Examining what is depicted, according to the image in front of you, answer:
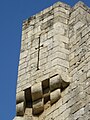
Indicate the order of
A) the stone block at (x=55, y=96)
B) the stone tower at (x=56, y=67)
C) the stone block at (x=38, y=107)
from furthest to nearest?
the stone block at (x=38, y=107) → the stone block at (x=55, y=96) → the stone tower at (x=56, y=67)

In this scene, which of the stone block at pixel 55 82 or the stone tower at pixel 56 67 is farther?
the stone block at pixel 55 82

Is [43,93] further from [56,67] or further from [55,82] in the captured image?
[56,67]

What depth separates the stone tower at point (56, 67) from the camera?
29.7 feet

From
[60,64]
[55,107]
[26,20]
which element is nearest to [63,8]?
[26,20]

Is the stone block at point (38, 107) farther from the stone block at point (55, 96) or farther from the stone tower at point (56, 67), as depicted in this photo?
the stone block at point (55, 96)

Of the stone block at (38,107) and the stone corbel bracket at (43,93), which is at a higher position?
the stone corbel bracket at (43,93)

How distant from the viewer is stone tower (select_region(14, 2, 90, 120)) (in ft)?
29.7

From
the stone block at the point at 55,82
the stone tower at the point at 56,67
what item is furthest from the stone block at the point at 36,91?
the stone block at the point at 55,82

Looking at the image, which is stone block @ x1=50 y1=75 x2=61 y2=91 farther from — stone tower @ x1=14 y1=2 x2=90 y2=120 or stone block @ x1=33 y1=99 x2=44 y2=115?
stone block @ x1=33 y1=99 x2=44 y2=115

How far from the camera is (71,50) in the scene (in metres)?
10.0

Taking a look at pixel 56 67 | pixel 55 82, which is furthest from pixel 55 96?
pixel 56 67

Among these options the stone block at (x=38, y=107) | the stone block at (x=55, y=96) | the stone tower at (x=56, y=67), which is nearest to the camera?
the stone tower at (x=56, y=67)

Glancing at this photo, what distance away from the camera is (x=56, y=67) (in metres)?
9.62

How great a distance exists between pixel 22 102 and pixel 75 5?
251cm
